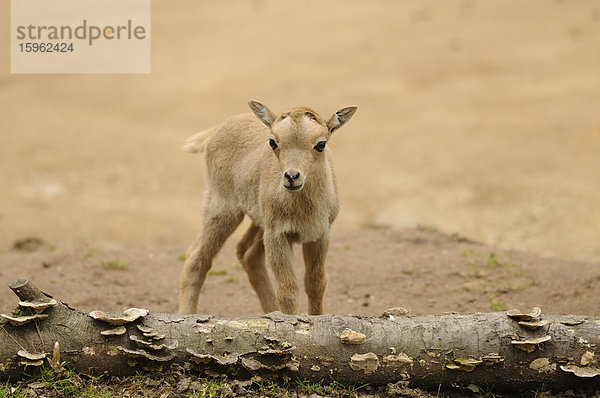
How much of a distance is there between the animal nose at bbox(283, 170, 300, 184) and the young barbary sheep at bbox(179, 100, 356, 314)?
0.01m

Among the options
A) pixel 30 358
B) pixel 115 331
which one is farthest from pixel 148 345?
pixel 30 358

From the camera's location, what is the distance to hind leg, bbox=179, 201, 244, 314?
9266 millimetres

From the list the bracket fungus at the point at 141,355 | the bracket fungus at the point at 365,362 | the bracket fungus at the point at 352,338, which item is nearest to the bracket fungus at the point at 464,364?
the bracket fungus at the point at 365,362

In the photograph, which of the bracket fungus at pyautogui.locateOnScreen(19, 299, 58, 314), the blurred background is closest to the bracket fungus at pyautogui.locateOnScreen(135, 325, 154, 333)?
the bracket fungus at pyautogui.locateOnScreen(19, 299, 58, 314)

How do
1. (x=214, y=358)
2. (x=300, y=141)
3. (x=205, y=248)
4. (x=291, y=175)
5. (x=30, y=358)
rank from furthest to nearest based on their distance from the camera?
(x=205, y=248) < (x=300, y=141) < (x=291, y=175) < (x=214, y=358) < (x=30, y=358)

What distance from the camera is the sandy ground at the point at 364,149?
11.2 m

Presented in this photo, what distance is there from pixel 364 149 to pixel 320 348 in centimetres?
1817

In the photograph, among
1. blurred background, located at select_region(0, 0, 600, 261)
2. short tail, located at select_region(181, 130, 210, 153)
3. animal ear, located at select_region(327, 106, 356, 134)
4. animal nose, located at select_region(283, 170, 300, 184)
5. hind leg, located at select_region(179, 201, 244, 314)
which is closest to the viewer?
animal nose, located at select_region(283, 170, 300, 184)

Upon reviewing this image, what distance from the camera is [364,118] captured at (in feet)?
85.7

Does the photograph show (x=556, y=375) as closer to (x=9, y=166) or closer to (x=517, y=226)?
(x=517, y=226)

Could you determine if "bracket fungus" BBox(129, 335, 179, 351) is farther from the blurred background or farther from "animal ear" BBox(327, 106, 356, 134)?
the blurred background

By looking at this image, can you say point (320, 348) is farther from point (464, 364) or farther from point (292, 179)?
point (292, 179)

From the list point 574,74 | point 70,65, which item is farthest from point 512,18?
point 70,65

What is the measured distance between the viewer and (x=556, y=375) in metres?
6.05
